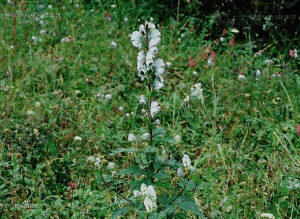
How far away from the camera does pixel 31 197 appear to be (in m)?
2.15

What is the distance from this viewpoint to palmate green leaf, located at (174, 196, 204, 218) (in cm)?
142

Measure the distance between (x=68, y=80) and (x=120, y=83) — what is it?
20.7 inches

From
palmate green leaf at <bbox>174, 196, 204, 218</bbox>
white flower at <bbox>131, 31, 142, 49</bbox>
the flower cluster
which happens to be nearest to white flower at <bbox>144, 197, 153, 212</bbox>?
the flower cluster

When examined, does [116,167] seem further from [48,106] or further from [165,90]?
[165,90]

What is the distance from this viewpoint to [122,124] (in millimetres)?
2785

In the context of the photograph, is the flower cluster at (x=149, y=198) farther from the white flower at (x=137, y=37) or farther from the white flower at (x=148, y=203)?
the white flower at (x=137, y=37)

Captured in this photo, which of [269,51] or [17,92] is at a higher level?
[269,51]

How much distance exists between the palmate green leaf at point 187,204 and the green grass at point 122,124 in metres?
0.10

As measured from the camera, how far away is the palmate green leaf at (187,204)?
1415mm

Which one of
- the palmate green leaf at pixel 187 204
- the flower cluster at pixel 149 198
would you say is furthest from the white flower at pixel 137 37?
the palmate green leaf at pixel 187 204

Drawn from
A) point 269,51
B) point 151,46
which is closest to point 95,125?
point 151,46

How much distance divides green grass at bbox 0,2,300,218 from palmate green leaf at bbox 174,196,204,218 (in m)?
0.10

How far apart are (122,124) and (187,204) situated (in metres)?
1.44

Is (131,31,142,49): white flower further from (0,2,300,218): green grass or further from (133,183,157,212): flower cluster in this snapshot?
(133,183,157,212): flower cluster
